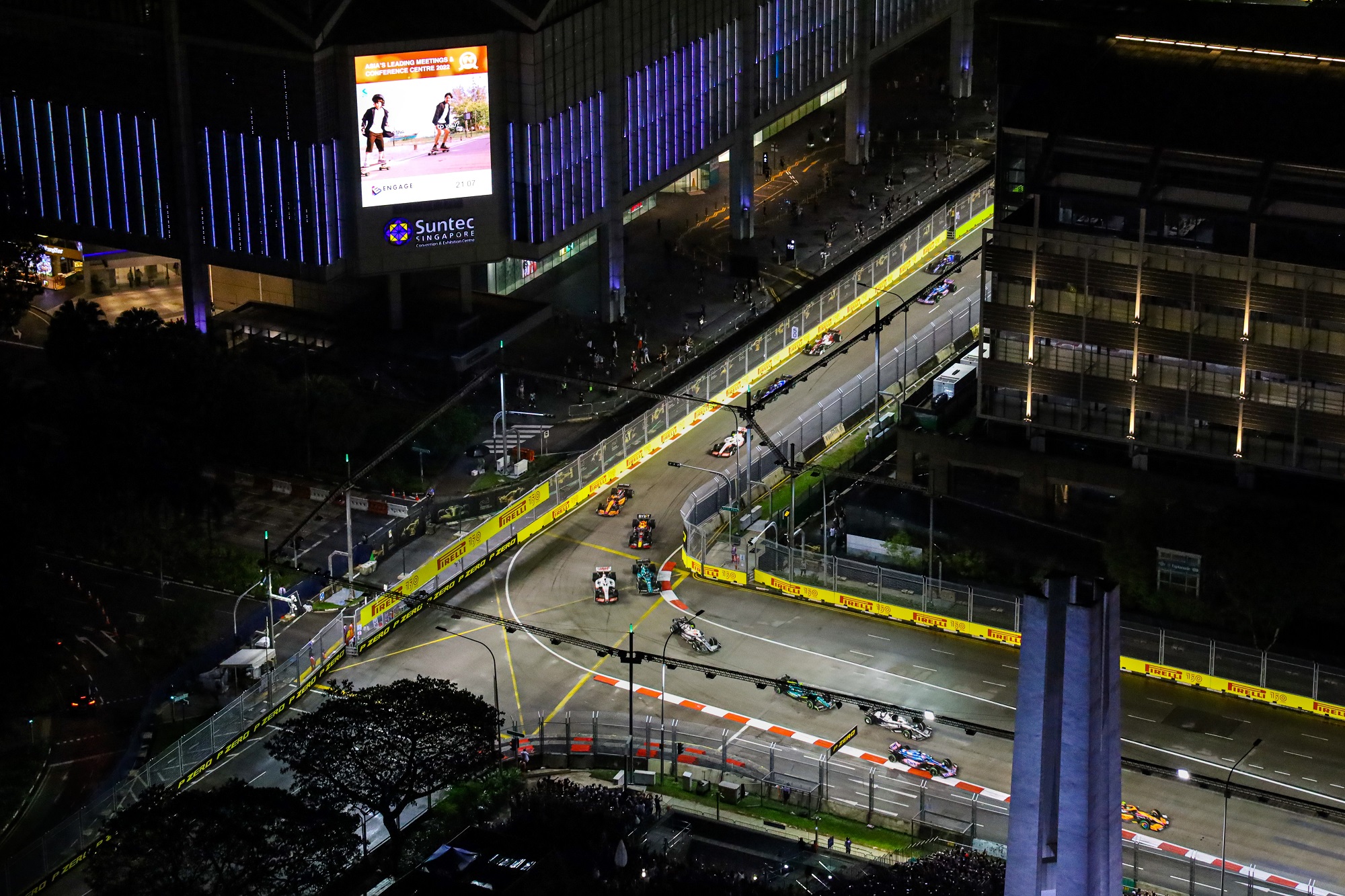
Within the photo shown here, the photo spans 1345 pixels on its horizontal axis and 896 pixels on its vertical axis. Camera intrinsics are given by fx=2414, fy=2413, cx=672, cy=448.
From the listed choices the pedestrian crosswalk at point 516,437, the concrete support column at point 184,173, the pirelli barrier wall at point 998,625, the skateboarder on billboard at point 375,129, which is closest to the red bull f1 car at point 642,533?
the pirelli barrier wall at point 998,625

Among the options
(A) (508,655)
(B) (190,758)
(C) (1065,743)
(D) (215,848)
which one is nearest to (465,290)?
(A) (508,655)

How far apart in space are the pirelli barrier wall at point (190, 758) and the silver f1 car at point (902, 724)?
28.3 meters

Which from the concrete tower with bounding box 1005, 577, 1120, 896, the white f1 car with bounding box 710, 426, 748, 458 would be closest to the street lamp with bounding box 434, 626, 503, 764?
the white f1 car with bounding box 710, 426, 748, 458

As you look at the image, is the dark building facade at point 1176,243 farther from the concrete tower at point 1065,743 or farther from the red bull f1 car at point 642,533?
the concrete tower at point 1065,743

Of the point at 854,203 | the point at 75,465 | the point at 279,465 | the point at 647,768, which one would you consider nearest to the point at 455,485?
the point at 279,465

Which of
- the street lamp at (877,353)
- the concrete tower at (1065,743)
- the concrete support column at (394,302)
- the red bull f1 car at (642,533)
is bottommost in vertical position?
the red bull f1 car at (642,533)

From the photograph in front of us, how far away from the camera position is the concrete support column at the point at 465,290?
537 ft

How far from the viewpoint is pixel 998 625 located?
12812 centimetres

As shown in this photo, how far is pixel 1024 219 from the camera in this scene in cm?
14038

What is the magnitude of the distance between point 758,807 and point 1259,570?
30.9m

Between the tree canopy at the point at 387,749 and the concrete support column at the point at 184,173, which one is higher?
the concrete support column at the point at 184,173

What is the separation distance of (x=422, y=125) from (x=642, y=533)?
3440 centimetres

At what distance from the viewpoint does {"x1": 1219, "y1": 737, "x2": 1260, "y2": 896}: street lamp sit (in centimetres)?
10406

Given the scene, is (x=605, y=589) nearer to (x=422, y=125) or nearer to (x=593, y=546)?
(x=593, y=546)
